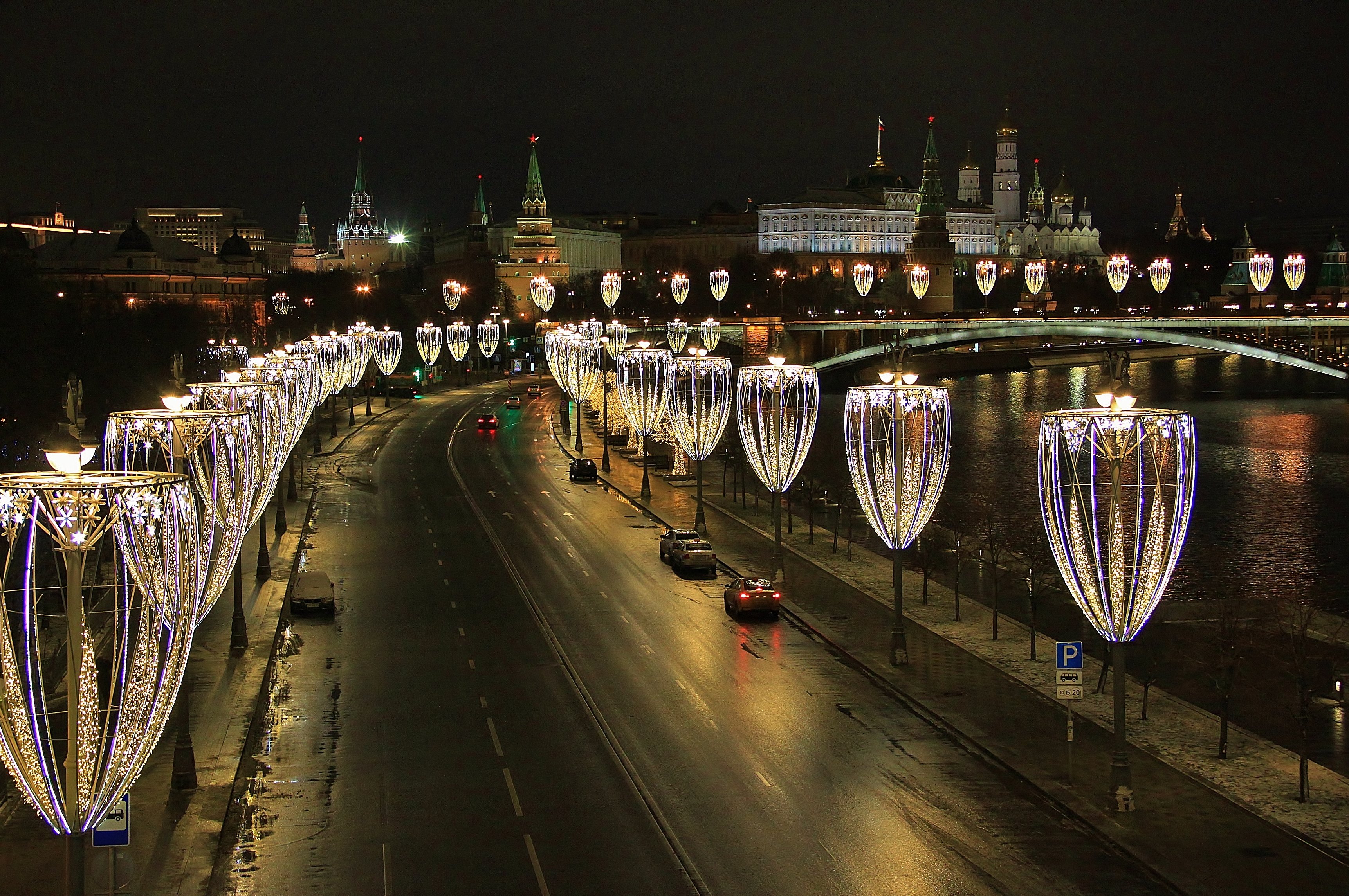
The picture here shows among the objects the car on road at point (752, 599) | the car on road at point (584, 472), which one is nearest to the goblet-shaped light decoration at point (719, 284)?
the car on road at point (584, 472)

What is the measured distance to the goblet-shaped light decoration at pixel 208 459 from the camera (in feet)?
76.3

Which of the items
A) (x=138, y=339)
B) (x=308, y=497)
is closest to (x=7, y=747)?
(x=308, y=497)

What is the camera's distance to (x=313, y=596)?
1296 inches

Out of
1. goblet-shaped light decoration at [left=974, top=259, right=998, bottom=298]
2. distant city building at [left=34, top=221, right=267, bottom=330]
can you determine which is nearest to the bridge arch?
goblet-shaped light decoration at [left=974, top=259, right=998, bottom=298]

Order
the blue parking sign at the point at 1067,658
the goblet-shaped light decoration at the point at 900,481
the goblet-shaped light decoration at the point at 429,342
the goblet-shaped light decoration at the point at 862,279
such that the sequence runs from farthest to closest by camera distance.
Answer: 1. the goblet-shaped light decoration at the point at 862,279
2. the goblet-shaped light decoration at the point at 429,342
3. the goblet-shaped light decoration at the point at 900,481
4. the blue parking sign at the point at 1067,658

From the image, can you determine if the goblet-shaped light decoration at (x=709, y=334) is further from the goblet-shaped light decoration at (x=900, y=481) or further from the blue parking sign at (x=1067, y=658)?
the blue parking sign at (x=1067, y=658)

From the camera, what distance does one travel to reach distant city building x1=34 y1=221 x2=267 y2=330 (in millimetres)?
138750

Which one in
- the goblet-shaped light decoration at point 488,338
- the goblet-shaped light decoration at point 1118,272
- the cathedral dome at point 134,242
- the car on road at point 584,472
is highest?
the cathedral dome at point 134,242

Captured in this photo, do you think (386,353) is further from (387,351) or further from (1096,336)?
(1096,336)

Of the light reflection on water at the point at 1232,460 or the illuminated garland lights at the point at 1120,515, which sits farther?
the light reflection on water at the point at 1232,460

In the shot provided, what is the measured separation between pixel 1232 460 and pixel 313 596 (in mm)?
50296

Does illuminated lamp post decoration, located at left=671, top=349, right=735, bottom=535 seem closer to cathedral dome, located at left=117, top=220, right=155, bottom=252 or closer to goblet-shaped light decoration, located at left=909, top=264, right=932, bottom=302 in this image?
goblet-shaped light decoration, located at left=909, top=264, right=932, bottom=302

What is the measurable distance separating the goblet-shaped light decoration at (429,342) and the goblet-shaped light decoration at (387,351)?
5.19ft

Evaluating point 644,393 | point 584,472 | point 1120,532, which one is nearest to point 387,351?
point 644,393
